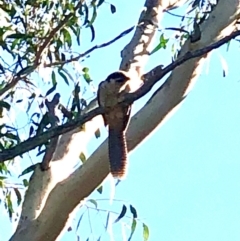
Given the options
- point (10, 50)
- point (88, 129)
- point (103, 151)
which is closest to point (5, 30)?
point (10, 50)

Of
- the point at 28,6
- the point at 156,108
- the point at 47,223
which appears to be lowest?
the point at 47,223

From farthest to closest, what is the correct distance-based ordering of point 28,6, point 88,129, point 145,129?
1. point 28,6
2. point 88,129
3. point 145,129

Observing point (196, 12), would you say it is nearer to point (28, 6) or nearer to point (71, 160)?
point (28, 6)

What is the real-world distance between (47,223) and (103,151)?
1.06ft

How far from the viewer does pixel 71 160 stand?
276cm

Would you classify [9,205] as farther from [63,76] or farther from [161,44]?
[161,44]

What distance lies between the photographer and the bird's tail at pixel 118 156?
8.52 feet

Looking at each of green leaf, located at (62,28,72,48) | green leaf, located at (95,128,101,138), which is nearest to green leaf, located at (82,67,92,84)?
green leaf, located at (62,28,72,48)

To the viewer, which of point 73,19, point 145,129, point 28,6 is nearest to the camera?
point 145,129

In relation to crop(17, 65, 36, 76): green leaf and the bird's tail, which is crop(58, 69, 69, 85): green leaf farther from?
the bird's tail

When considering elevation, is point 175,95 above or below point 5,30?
below

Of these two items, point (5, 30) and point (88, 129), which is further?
point (5, 30)

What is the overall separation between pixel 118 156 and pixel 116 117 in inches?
8.0

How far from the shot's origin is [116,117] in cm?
278
